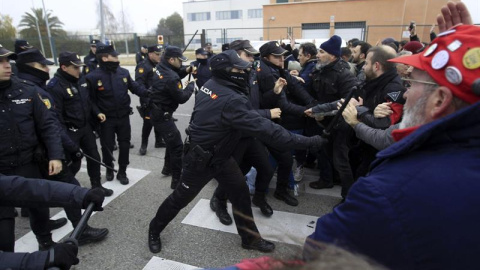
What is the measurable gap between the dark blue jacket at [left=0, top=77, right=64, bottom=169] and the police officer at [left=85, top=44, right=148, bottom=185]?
1615mm

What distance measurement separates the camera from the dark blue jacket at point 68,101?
382 centimetres

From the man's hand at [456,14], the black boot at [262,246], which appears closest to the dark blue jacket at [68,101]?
the black boot at [262,246]

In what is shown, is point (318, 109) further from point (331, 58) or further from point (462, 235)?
point (462, 235)

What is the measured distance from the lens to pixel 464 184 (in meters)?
0.80

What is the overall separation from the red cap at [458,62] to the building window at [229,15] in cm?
5922

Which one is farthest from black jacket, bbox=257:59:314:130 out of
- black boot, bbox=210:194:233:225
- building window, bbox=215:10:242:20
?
building window, bbox=215:10:242:20

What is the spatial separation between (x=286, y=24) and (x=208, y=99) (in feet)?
110

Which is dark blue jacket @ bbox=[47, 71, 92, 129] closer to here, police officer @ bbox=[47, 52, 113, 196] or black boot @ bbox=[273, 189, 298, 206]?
police officer @ bbox=[47, 52, 113, 196]

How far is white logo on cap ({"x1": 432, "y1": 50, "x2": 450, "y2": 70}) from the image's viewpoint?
38.6 inches

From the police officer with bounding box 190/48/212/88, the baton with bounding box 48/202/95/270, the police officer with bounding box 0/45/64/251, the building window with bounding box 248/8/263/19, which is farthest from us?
the building window with bounding box 248/8/263/19

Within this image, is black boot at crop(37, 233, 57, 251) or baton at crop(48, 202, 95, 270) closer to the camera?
baton at crop(48, 202, 95, 270)

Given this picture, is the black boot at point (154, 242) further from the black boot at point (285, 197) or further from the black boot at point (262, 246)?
the black boot at point (285, 197)

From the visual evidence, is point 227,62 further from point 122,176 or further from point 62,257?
point 122,176

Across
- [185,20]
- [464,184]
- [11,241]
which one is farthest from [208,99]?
[185,20]
